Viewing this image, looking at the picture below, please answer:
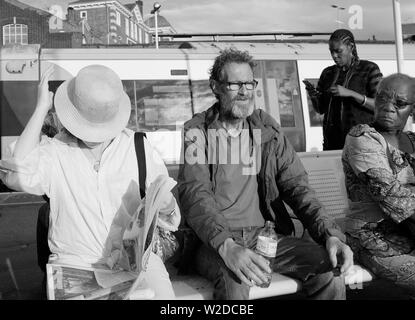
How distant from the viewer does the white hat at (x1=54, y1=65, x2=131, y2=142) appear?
2.47 m

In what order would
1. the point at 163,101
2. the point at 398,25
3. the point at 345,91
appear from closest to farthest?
1. the point at 345,91
2. the point at 398,25
3. the point at 163,101

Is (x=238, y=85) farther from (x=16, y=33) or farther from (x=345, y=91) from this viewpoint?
(x=16, y=33)

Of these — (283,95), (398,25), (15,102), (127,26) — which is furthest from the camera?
(127,26)

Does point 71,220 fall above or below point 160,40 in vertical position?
below

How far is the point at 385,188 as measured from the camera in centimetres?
281

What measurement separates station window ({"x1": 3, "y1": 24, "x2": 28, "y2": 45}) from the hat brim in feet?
60.0

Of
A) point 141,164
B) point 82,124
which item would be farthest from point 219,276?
point 82,124

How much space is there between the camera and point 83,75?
250 centimetres

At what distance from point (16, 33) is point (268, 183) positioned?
20092 millimetres

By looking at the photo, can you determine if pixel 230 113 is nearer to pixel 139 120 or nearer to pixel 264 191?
pixel 264 191

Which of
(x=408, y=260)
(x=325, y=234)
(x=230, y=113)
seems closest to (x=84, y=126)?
(x=230, y=113)

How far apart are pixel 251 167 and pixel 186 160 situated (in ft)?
1.18

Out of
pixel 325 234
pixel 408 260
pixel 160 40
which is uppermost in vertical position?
pixel 160 40

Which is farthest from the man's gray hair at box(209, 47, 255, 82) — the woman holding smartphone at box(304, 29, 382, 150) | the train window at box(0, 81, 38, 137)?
the train window at box(0, 81, 38, 137)
